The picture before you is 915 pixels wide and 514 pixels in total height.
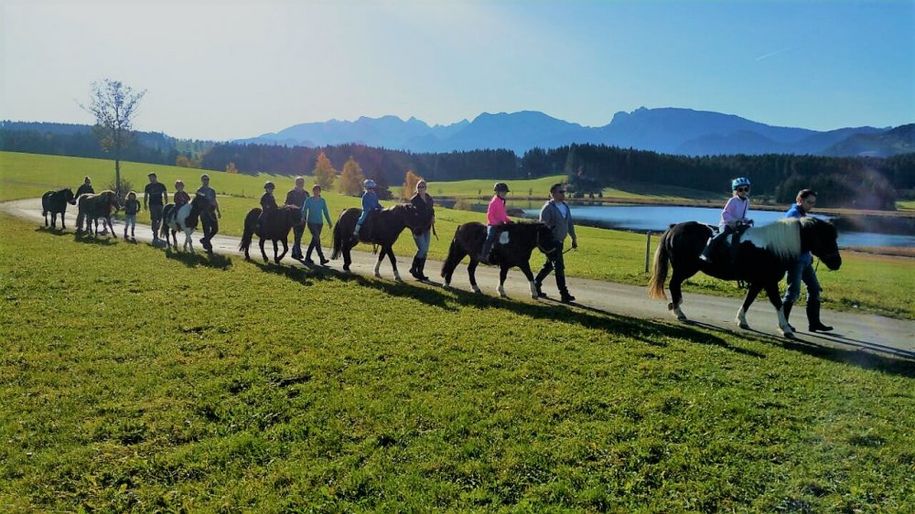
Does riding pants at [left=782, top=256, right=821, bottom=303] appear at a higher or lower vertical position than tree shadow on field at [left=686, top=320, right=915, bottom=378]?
higher

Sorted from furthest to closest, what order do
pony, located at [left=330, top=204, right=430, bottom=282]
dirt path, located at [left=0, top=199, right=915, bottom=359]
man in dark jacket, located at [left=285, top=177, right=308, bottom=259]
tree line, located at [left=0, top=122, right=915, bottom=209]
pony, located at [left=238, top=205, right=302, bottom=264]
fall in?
tree line, located at [left=0, top=122, right=915, bottom=209]
man in dark jacket, located at [left=285, top=177, right=308, bottom=259]
pony, located at [left=238, top=205, right=302, bottom=264]
pony, located at [left=330, top=204, right=430, bottom=282]
dirt path, located at [left=0, top=199, right=915, bottom=359]

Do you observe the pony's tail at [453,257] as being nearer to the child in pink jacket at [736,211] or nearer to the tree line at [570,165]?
the child in pink jacket at [736,211]

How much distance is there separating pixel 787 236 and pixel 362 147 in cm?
15558

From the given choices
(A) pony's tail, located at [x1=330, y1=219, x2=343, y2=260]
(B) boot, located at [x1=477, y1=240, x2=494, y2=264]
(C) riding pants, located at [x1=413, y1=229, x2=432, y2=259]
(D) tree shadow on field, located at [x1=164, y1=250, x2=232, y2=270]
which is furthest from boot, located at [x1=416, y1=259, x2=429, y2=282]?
(D) tree shadow on field, located at [x1=164, y1=250, x2=232, y2=270]

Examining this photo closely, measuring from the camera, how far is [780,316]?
9953 mm

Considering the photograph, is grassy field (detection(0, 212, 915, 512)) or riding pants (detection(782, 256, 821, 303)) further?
riding pants (detection(782, 256, 821, 303))

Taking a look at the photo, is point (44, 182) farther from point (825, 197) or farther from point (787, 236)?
A: point (825, 197)

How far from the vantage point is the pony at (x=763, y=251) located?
9.65m

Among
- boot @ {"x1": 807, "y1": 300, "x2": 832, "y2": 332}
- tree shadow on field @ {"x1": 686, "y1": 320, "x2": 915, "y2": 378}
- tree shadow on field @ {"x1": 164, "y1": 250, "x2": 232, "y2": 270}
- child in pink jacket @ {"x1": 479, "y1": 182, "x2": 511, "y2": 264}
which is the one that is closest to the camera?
tree shadow on field @ {"x1": 686, "y1": 320, "x2": 915, "y2": 378}

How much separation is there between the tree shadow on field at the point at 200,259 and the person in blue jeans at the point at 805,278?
46.7 feet

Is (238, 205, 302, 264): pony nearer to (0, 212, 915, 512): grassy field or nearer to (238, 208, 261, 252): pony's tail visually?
(238, 208, 261, 252): pony's tail

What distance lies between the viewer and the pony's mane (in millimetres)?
9672

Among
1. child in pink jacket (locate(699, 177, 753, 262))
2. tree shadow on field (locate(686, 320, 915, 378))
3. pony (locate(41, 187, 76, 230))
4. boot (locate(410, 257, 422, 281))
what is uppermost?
child in pink jacket (locate(699, 177, 753, 262))

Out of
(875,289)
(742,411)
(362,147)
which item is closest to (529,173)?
(362,147)
